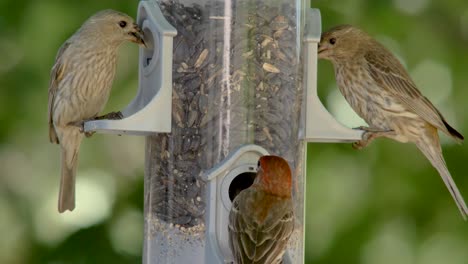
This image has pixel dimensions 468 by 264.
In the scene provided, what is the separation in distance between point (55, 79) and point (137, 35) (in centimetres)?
112

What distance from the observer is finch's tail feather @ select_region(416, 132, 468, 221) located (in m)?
11.9

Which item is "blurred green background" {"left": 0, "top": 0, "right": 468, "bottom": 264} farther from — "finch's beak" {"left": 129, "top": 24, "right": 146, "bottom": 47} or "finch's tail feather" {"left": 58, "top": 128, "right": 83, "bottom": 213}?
"finch's beak" {"left": 129, "top": 24, "right": 146, "bottom": 47}

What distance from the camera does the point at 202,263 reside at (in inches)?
396

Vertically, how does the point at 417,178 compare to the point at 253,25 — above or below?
below

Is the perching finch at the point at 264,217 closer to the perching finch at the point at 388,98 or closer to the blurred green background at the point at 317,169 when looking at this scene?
the perching finch at the point at 388,98

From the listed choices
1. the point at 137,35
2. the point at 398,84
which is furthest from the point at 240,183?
the point at 398,84

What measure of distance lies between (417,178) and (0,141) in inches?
118

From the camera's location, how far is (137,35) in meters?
10.7

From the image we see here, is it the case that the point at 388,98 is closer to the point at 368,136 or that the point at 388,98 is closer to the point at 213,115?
the point at 368,136

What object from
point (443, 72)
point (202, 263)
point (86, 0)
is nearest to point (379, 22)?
point (443, 72)

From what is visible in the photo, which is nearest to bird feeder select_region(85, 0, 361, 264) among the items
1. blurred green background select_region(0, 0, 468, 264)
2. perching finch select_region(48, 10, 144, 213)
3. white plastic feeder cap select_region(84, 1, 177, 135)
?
white plastic feeder cap select_region(84, 1, 177, 135)

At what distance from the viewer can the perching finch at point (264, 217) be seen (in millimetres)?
9828

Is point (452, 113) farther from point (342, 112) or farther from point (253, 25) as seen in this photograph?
point (253, 25)

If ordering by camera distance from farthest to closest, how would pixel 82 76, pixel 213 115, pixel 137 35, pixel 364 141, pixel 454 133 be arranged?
pixel 454 133, pixel 82 76, pixel 364 141, pixel 137 35, pixel 213 115
